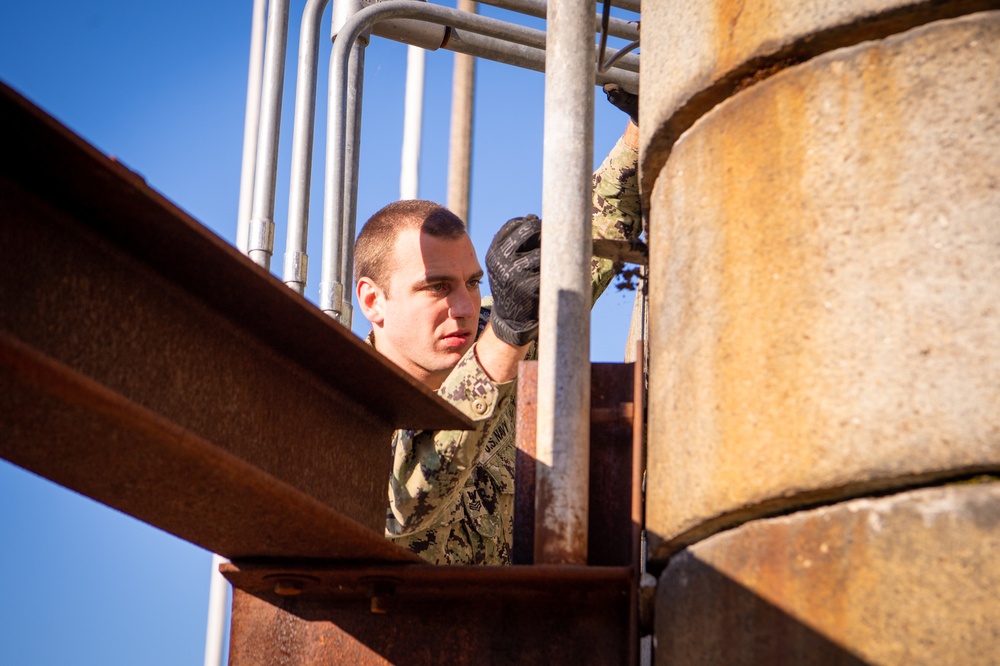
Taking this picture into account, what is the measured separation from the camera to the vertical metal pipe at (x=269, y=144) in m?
4.45

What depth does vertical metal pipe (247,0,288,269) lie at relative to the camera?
4453mm

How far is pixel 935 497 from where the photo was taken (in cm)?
222

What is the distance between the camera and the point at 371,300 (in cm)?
566

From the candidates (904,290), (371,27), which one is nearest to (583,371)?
(904,290)

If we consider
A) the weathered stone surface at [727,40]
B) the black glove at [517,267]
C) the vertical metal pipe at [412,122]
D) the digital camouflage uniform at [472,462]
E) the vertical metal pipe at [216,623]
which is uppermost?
the vertical metal pipe at [412,122]

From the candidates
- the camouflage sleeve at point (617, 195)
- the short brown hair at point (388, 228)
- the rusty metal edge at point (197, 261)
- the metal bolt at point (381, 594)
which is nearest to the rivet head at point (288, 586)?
the metal bolt at point (381, 594)

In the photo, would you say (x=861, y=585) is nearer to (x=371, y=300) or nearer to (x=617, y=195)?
(x=617, y=195)

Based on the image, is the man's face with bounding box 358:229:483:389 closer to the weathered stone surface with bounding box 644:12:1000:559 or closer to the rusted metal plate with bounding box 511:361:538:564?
the rusted metal plate with bounding box 511:361:538:564

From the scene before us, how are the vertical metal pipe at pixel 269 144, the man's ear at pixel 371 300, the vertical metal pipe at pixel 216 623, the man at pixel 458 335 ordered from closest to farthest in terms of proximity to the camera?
the man at pixel 458 335
the vertical metal pipe at pixel 269 144
the man's ear at pixel 371 300
the vertical metal pipe at pixel 216 623

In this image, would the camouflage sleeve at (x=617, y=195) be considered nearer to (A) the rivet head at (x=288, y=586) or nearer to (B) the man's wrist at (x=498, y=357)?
(B) the man's wrist at (x=498, y=357)

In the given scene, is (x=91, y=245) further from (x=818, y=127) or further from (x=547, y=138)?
(x=818, y=127)

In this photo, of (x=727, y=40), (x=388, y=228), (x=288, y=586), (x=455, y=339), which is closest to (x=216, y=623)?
(x=388, y=228)

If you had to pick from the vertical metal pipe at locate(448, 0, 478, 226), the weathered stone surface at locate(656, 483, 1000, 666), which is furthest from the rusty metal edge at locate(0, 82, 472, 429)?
the vertical metal pipe at locate(448, 0, 478, 226)

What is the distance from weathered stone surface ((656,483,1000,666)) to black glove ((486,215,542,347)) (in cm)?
108
